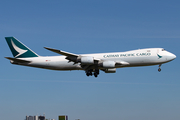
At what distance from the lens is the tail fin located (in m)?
55.3

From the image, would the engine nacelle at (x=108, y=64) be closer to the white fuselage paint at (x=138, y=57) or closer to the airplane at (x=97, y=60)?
the airplane at (x=97, y=60)

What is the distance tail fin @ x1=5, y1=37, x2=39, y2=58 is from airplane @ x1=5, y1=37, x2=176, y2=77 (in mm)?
1235

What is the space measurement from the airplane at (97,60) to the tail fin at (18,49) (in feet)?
4.05

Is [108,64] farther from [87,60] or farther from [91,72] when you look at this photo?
[91,72]

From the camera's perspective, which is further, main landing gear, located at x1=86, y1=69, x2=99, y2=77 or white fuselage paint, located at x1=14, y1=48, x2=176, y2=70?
main landing gear, located at x1=86, y1=69, x2=99, y2=77

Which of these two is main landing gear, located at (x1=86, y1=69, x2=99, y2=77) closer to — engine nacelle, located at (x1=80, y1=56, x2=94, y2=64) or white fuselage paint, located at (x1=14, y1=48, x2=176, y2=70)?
white fuselage paint, located at (x1=14, y1=48, x2=176, y2=70)

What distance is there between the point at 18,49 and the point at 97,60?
60.7ft

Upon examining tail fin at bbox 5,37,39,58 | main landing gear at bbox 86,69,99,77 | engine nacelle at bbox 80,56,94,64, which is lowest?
main landing gear at bbox 86,69,99,77

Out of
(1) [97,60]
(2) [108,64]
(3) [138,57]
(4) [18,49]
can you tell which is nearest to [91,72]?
(1) [97,60]

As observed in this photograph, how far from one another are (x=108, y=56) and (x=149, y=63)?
25.3 ft

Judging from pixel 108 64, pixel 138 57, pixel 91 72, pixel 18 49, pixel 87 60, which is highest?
pixel 18 49

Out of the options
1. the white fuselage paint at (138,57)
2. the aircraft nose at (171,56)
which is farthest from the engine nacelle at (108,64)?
the aircraft nose at (171,56)

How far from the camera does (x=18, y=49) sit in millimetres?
56219

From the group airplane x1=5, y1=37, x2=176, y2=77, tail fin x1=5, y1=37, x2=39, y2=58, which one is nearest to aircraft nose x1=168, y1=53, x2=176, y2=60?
airplane x1=5, y1=37, x2=176, y2=77
